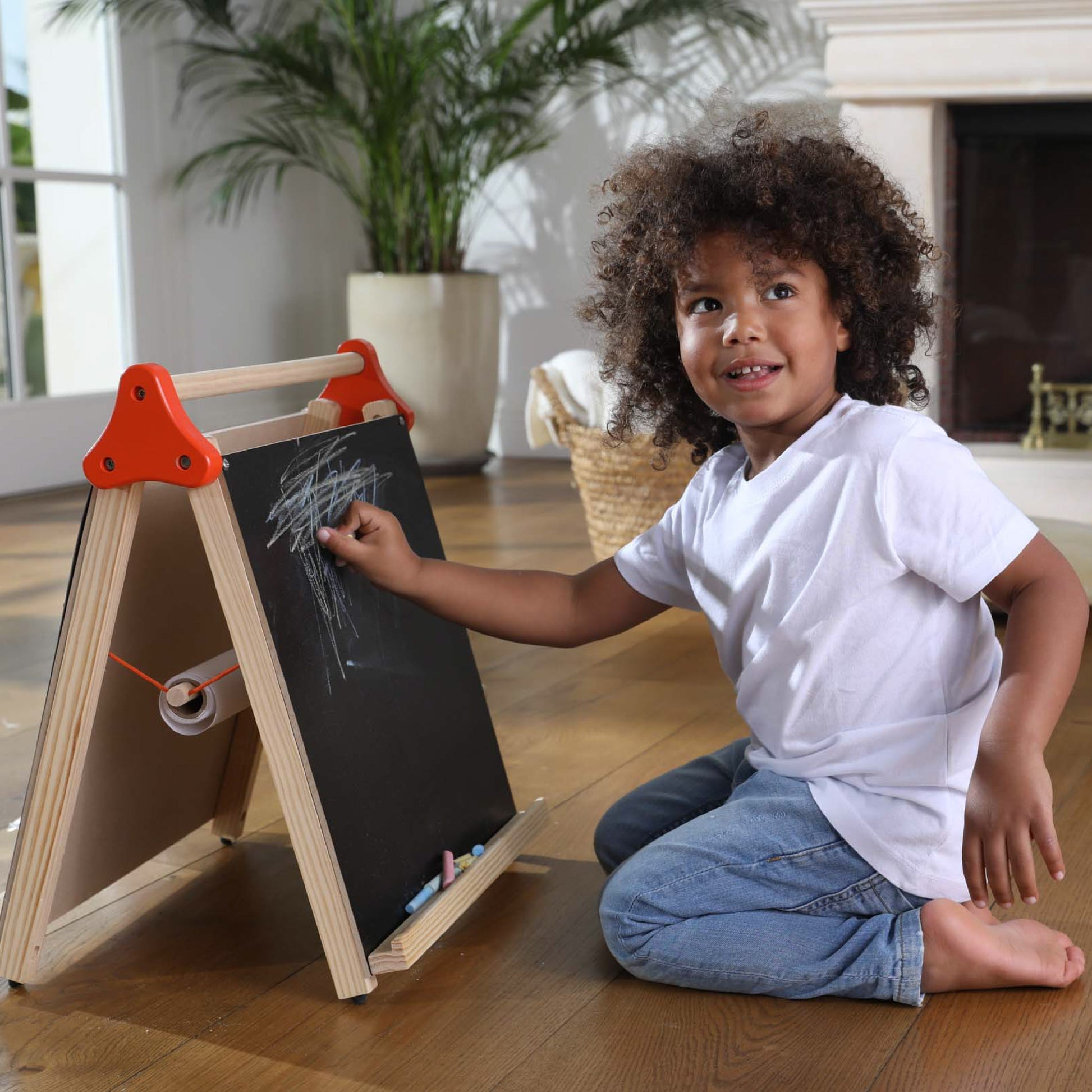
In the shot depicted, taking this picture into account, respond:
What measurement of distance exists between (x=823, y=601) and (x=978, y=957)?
30 cm

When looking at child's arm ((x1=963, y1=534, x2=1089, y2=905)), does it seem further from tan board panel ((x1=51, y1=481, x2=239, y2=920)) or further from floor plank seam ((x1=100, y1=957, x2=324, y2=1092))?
tan board panel ((x1=51, y1=481, x2=239, y2=920))

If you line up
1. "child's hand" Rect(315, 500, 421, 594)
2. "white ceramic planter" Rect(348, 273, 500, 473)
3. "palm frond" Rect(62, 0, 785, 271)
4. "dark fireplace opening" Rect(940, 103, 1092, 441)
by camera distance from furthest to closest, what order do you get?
"white ceramic planter" Rect(348, 273, 500, 473) → "palm frond" Rect(62, 0, 785, 271) → "dark fireplace opening" Rect(940, 103, 1092, 441) → "child's hand" Rect(315, 500, 421, 594)

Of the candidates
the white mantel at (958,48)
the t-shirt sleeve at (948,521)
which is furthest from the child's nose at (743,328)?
the white mantel at (958,48)

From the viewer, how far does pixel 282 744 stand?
3.39 ft

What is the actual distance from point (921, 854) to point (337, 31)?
3.63 m

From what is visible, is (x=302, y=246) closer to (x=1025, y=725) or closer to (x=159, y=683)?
(x=159, y=683)

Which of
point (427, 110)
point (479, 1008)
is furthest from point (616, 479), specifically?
point (427, 110)

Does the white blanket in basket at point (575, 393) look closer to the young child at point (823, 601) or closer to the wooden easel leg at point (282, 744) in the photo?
the young child at point (823, 601)

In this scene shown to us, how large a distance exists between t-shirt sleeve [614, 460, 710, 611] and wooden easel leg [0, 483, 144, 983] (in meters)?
0.43

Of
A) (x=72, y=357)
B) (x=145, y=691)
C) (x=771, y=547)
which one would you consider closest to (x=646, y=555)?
(x=771, y=547)

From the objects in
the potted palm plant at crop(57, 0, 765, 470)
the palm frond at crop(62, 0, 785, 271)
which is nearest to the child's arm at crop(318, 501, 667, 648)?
the potted palm plant at crop(57, 0, 765, 470)

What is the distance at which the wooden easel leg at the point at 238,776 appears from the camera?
4.54ft

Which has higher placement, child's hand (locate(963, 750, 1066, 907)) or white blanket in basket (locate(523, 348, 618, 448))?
white blanket in basket (locate(523, 348, 618, 448))

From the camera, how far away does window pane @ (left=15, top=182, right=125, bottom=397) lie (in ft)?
12.0
